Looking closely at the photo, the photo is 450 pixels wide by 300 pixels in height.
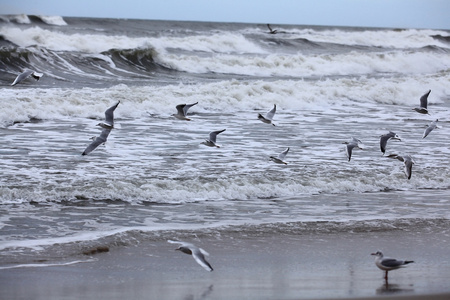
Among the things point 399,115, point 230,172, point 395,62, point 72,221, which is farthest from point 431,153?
point 395,62

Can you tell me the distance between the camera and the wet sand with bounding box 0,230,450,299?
17.5 ft

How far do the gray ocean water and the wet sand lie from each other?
35 cm

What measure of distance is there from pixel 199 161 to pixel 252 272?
490 cm

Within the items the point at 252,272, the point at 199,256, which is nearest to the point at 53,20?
the point at 252,272

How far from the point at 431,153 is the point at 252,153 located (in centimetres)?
310

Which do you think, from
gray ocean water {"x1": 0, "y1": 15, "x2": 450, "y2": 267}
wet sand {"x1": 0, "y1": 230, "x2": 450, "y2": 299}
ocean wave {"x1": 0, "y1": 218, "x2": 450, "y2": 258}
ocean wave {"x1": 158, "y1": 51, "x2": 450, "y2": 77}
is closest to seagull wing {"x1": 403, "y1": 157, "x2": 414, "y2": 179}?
gray ocean water {"x1": 0, "y1": 15, "x2": 450, "y2": 267}

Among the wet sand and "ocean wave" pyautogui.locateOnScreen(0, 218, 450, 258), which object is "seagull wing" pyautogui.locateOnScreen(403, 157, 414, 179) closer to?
"ocean wave" pyautogui.locateOnScreen(0, 218, 450, 258)

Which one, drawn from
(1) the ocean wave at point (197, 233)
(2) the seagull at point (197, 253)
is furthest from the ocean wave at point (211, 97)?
(2) the seagull at point (197, 253)

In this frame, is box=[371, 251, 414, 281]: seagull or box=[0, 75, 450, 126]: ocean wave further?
box=[0, 75, 450, 126]: ocean wave

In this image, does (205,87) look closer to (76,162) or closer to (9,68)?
(9,68)

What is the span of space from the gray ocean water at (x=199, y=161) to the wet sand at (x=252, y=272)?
0.35 meters

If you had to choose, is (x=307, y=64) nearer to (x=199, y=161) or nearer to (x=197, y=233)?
(x=199, y=161)

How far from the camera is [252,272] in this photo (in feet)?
19.7

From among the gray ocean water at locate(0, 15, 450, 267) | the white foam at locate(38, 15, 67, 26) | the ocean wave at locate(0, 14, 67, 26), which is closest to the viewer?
the gray ocean water at locate(0, 15, 450, 267)
